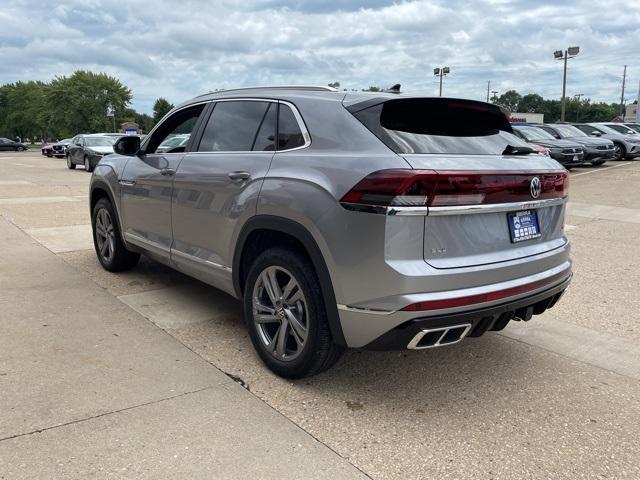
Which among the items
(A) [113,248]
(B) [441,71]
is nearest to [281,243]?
(A) [113,248]

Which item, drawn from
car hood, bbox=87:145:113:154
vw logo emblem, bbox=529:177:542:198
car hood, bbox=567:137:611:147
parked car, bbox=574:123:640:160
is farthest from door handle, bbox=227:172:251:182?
parked car, bbox=574:123:640:160

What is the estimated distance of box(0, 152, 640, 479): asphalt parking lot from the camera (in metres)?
2.68

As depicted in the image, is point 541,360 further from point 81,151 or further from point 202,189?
point 81,151

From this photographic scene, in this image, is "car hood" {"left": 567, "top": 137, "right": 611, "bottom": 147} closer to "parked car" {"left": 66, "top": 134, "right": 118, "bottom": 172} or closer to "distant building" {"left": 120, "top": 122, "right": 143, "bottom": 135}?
"parked car" {"left": 66, "top": 134, "right": 118, "bottom": 172}

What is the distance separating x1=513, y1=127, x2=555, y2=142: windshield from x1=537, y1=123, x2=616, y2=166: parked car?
23.8 inches

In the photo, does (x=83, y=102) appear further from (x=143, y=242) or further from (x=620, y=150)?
(x=143, y=242)

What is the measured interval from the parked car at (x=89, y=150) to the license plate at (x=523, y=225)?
69.4 ft

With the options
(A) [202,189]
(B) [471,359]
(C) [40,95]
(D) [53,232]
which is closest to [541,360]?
(B) [471,359]

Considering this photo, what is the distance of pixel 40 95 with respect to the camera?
3317 inches

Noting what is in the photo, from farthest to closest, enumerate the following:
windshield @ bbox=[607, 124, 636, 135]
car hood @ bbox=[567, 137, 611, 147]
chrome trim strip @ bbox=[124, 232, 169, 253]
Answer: windshield @ bbox=[607, 124, 636, 135]
car hood @ bbox=[567, 137, 611, 147]
chrome trim strip @ bbox=[124, 232, 169, 253]

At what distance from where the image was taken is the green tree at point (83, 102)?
72812mm

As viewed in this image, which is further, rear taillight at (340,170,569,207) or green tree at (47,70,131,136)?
green tree at (47,70,131,136)

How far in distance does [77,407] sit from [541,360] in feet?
9.88

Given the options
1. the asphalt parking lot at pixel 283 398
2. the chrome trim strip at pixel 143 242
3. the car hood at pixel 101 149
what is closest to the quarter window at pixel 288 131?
the asphalt parking lot at pixel 283 398
